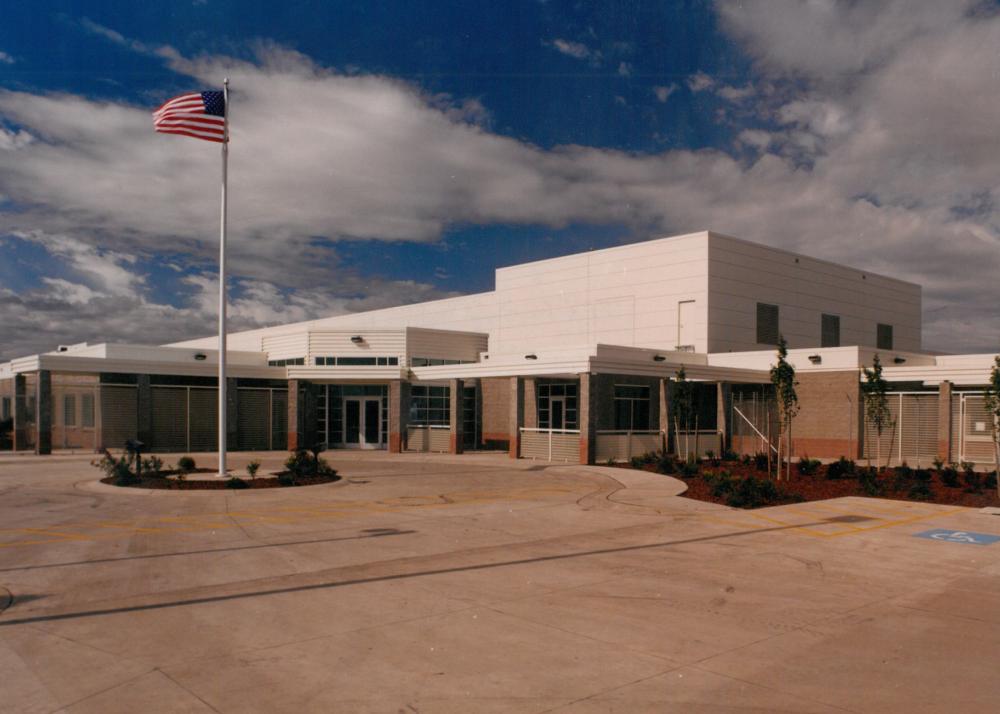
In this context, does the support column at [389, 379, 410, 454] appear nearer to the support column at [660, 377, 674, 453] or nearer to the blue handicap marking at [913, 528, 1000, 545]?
the support column at [660, 377, 674, 453]

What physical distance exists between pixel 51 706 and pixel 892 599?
8509 millimetres

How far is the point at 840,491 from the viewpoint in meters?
19.8

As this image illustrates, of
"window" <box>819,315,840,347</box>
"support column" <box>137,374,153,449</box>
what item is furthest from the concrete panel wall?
"support column" <box>137,374,153,449</box>

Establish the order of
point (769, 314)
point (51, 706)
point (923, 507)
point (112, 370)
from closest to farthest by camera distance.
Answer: point (51, 706)
point (923, 507)
point (112, 370)
point (769, 314)

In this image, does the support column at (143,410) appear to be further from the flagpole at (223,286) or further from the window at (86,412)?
the flagpole at (223,286)

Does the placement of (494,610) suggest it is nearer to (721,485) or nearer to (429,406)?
(721,485)

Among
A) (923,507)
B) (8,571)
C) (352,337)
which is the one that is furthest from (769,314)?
(8,571)

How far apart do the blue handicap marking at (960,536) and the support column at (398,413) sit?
2383 cm

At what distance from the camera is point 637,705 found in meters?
5.78

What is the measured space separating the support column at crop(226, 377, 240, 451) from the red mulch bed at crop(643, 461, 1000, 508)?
2014cm

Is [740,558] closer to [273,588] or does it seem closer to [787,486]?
[273,588]

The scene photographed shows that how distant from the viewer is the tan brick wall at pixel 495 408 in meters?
37.0

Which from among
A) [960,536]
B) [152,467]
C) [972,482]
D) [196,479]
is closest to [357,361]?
[152,467]

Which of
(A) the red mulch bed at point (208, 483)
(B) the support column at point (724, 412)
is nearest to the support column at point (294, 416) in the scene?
(A) the red mulch bed at point (208, 483)
